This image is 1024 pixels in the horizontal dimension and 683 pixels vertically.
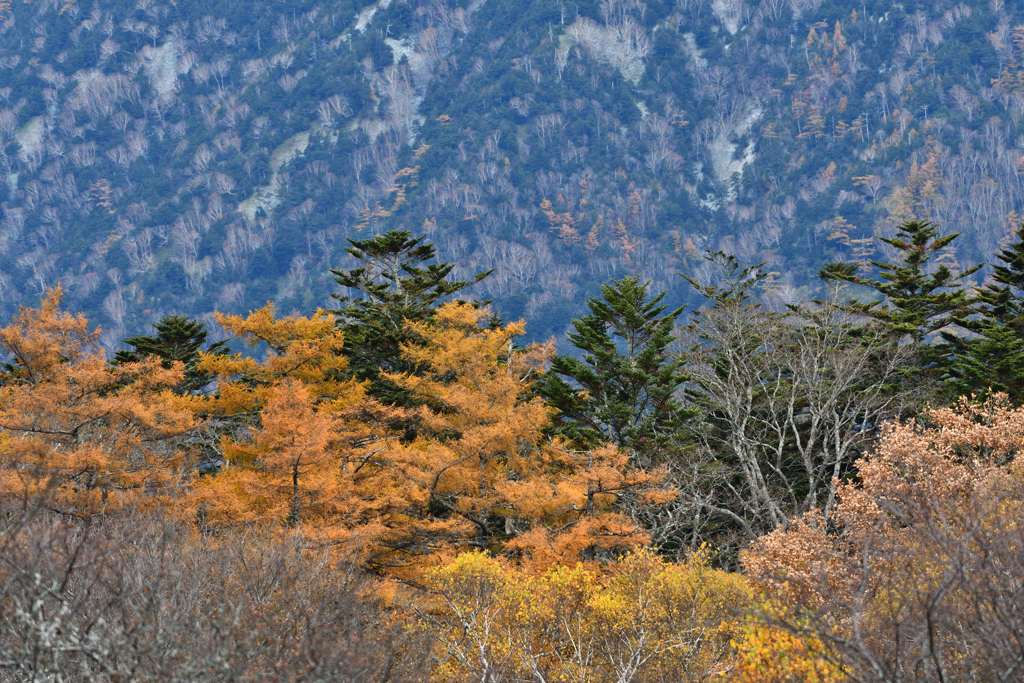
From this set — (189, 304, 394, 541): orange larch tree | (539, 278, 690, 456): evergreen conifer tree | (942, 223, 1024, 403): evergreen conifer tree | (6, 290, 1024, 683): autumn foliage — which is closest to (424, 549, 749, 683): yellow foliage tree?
(6, 290, 1024, 683): autumn foliage

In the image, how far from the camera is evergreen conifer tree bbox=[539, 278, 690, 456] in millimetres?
36781

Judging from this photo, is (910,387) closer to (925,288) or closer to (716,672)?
(925,288)

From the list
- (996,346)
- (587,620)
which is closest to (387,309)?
(587,620)

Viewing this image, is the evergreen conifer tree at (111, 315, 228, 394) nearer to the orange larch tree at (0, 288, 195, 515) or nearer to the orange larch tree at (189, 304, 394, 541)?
the orange larch tree at (189, 304, 394, 541)

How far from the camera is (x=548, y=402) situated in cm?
3844

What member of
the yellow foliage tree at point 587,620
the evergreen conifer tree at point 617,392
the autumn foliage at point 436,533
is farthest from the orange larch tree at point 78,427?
the evergreen conifer tree at point 617,392

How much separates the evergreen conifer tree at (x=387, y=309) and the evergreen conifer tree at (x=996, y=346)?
2779 cm

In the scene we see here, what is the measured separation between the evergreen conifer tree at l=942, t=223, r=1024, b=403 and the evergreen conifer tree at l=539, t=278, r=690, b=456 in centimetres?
1339

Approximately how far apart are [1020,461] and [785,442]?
1825cm

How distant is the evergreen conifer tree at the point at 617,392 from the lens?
36.8 metres

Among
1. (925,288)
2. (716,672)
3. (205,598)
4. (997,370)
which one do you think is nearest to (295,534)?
(205,598)

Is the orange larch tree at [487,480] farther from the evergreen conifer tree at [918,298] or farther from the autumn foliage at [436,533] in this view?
the evergreen conifer tree at [918,298]

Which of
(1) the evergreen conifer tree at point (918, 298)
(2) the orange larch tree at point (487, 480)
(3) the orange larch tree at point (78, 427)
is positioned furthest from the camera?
(1) the evergreen conifer tree at point (918, 298)

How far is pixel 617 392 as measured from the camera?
38.5m
